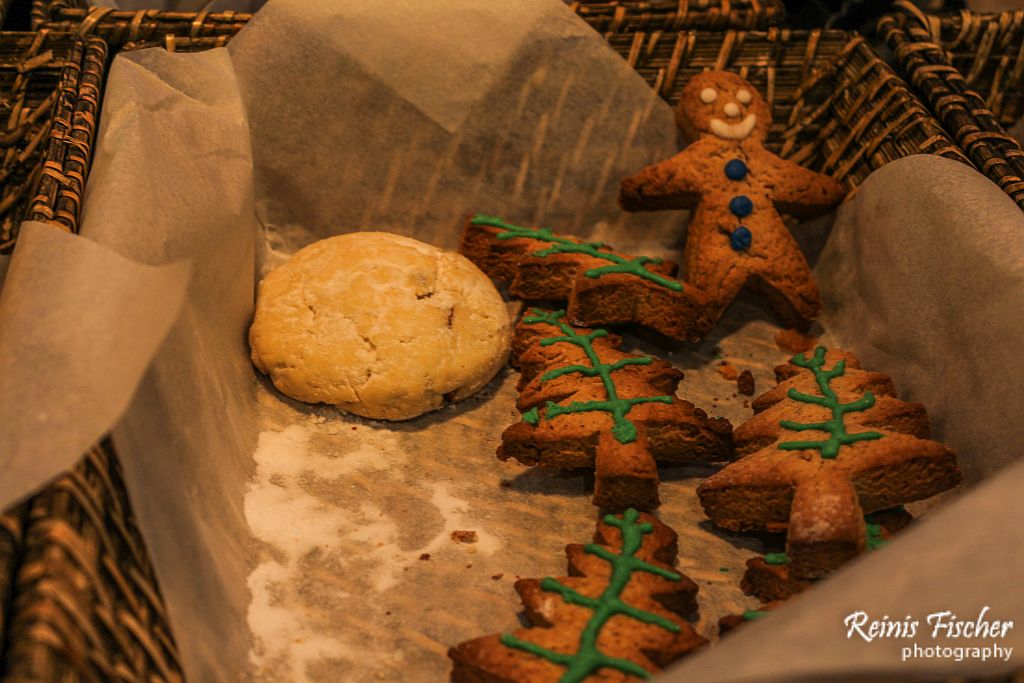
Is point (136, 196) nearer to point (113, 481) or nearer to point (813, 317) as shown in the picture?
point (113, 481)

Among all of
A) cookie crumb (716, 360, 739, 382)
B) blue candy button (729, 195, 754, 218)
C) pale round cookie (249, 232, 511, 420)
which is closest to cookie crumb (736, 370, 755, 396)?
cookie crumb (716, 360, 739, 382)

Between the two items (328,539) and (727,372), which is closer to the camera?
(328,539)

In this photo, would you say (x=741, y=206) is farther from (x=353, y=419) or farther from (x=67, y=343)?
(x=67, y=343)

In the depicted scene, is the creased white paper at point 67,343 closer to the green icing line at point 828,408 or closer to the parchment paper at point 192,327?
the parchment paper at point 192,327

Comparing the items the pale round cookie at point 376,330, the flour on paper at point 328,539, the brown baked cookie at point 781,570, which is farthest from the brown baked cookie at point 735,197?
the flour on paper at point 328,539

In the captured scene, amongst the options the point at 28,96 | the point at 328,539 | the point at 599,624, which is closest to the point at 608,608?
the point at 599,624

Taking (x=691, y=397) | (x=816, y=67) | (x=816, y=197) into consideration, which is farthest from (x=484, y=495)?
(x=816, y=67)

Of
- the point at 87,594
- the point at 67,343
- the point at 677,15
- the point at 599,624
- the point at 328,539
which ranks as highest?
the point at 677,15

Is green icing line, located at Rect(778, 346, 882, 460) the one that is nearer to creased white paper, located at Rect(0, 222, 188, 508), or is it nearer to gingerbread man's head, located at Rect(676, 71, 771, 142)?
gingerbread man's head, located at Rect(676, 71, 771, 142)
